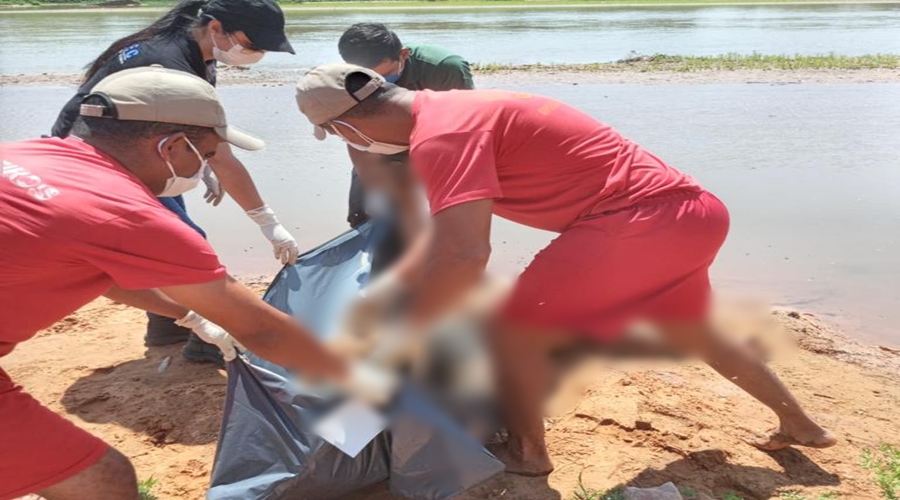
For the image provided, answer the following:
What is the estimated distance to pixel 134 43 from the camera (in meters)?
3.15

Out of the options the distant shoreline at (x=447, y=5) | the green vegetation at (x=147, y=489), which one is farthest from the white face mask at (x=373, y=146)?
the distant shoreline at (x=447, y=5)

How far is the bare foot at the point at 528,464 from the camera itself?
2.75m

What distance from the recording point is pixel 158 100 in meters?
1.86

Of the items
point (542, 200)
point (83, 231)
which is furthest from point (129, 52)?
point (542, 200)

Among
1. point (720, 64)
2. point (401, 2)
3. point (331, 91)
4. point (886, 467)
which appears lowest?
point (401, 2)

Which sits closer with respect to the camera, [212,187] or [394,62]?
[212,187]

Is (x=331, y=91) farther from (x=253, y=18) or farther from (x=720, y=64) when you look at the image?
(x=720, y=64)

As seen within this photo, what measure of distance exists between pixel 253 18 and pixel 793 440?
8.57 feet

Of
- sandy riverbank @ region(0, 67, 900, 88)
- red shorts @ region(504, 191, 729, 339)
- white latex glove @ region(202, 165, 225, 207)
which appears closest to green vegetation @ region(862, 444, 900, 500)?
red shorts @ region(504, 191, 729, 339)

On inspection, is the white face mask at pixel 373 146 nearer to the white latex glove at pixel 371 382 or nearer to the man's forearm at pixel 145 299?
the man's forearm at pixel 145 299

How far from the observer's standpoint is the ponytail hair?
317cm

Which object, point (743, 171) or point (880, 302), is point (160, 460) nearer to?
point (880, 302)

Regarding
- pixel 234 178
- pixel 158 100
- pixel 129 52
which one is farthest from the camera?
pixel 234 178

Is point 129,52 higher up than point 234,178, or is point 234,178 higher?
point 129,52
